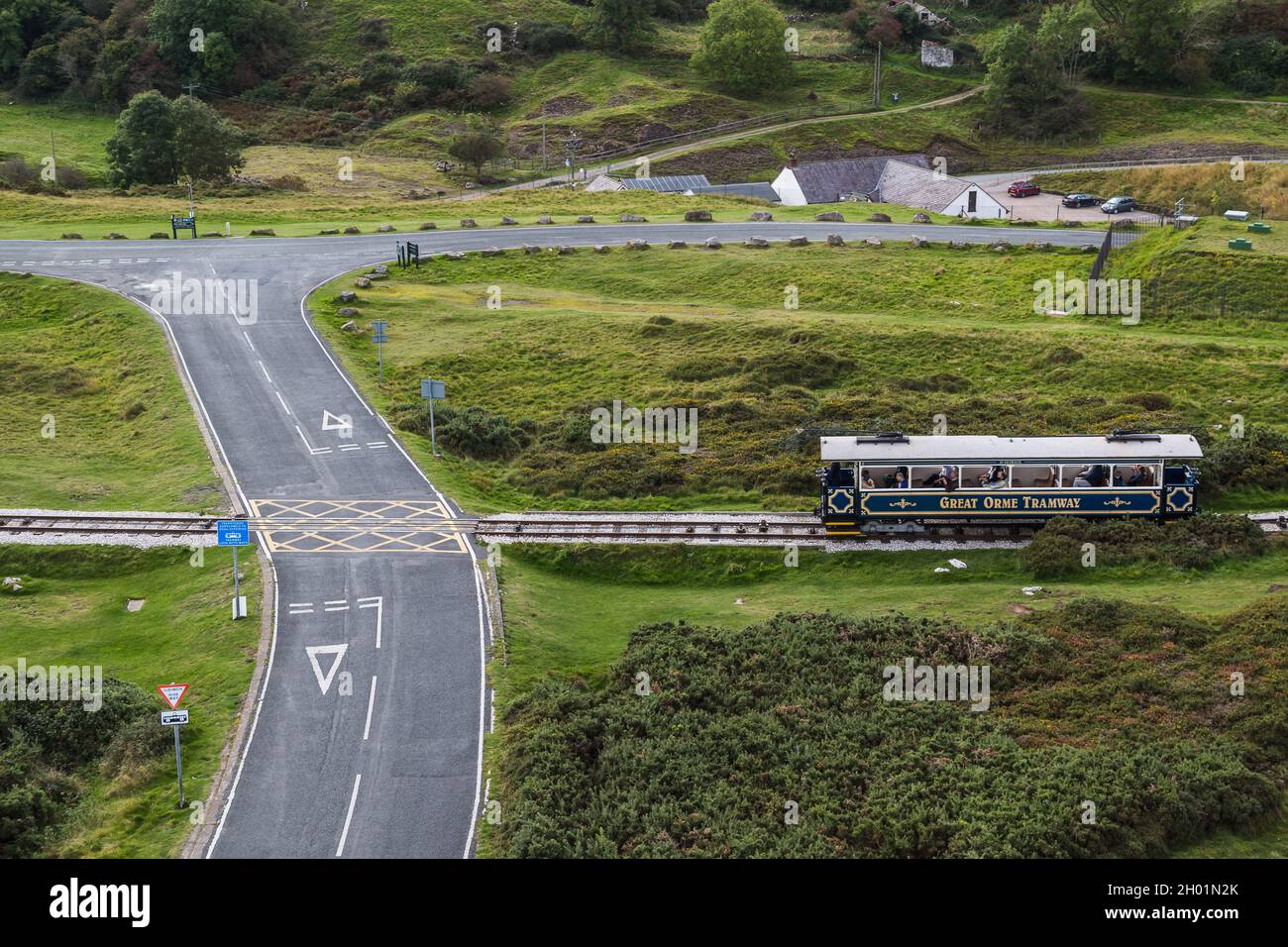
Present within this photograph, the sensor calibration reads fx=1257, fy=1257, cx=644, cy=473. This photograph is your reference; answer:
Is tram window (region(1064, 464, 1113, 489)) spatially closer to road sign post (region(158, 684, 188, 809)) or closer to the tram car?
the tram car

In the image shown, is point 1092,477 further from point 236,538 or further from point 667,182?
point 667,182

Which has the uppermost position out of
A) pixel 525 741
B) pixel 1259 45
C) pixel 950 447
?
pixel 1259 45

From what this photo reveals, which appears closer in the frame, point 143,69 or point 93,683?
point 93,683

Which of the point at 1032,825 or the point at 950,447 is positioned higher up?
the point at 950,447

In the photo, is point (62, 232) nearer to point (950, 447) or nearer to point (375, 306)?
point (375, 306)

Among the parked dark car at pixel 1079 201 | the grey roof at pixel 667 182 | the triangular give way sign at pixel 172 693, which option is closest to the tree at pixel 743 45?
the grey roof at pixel 667 182

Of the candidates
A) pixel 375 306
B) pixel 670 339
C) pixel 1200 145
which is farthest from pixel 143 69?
pixel 1200 145

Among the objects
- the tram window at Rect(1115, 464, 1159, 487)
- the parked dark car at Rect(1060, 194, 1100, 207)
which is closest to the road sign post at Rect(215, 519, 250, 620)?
the tram window at Rect(1115, 464, 1159, 487)
